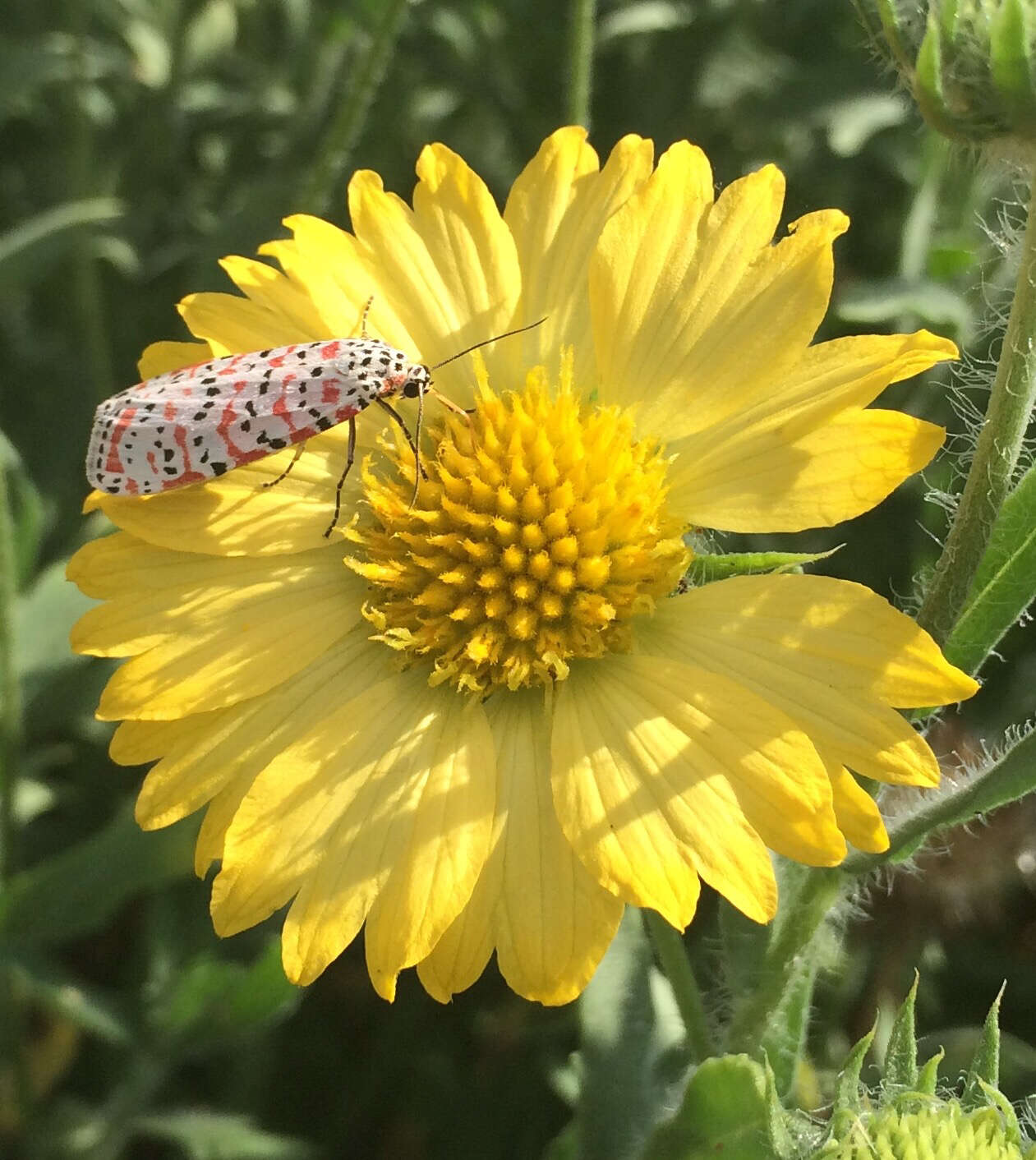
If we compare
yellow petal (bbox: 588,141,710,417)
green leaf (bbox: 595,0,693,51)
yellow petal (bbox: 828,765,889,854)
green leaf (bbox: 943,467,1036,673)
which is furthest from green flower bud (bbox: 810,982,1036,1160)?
green leaf (bbox: 595,0,693,51)

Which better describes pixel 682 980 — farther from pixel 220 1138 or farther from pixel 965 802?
pixel 220 1138

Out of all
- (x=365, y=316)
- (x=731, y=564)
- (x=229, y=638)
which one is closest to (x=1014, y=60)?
(x=731, y=564)

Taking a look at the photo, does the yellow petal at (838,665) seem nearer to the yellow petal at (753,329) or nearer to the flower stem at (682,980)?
the yellow petal at (753,329)

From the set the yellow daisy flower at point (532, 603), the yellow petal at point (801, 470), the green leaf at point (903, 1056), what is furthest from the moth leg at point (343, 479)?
the green leaf at point (903, 1056)

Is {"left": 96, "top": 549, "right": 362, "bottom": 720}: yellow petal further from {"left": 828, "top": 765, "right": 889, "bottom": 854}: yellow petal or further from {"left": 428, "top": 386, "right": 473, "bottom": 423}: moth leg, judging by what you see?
{"left": 828, "top": 765, "right": 889, "bottom": 854}: yellow petal

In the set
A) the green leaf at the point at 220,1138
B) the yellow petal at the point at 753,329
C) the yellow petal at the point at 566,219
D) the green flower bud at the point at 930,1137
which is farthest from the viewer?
the green leaf at the point at 220,1138

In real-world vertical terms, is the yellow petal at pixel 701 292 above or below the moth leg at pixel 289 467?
above
